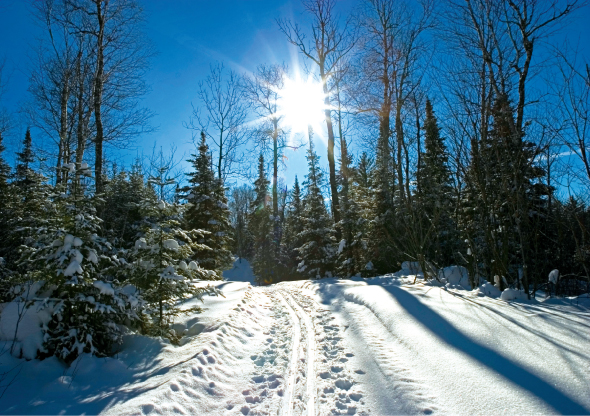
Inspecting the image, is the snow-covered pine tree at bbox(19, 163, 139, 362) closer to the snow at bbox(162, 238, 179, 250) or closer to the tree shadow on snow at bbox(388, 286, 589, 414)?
the snow at bbox(162, 238, 179, 250)

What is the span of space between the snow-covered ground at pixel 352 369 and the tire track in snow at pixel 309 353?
0.02 metres

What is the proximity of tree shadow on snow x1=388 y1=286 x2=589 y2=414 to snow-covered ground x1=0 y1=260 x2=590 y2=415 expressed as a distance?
13mm

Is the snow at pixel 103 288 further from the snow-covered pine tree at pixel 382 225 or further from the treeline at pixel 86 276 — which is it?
the snow-covered pine tree at pixel 382 225

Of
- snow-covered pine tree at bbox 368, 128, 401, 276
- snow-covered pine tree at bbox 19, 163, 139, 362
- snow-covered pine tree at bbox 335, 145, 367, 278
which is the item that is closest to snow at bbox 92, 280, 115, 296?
snow-covered pine tree at bbox 19, 163, 139, 362

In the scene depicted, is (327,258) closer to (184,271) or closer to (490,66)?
(490,66)

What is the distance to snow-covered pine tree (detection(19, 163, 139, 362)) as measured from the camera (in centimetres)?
432

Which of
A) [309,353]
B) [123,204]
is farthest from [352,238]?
[309,353]

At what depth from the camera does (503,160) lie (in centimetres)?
771

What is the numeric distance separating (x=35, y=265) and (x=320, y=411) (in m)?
4.35

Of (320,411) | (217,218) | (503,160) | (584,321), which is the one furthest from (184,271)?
(217,218)

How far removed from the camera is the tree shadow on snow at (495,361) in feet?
9.26

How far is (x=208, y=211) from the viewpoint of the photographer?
1808 centimetres

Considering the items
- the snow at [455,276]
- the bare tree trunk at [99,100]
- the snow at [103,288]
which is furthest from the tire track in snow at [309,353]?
the bare tree trunk at [99,100]

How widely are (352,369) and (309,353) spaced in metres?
0.87
